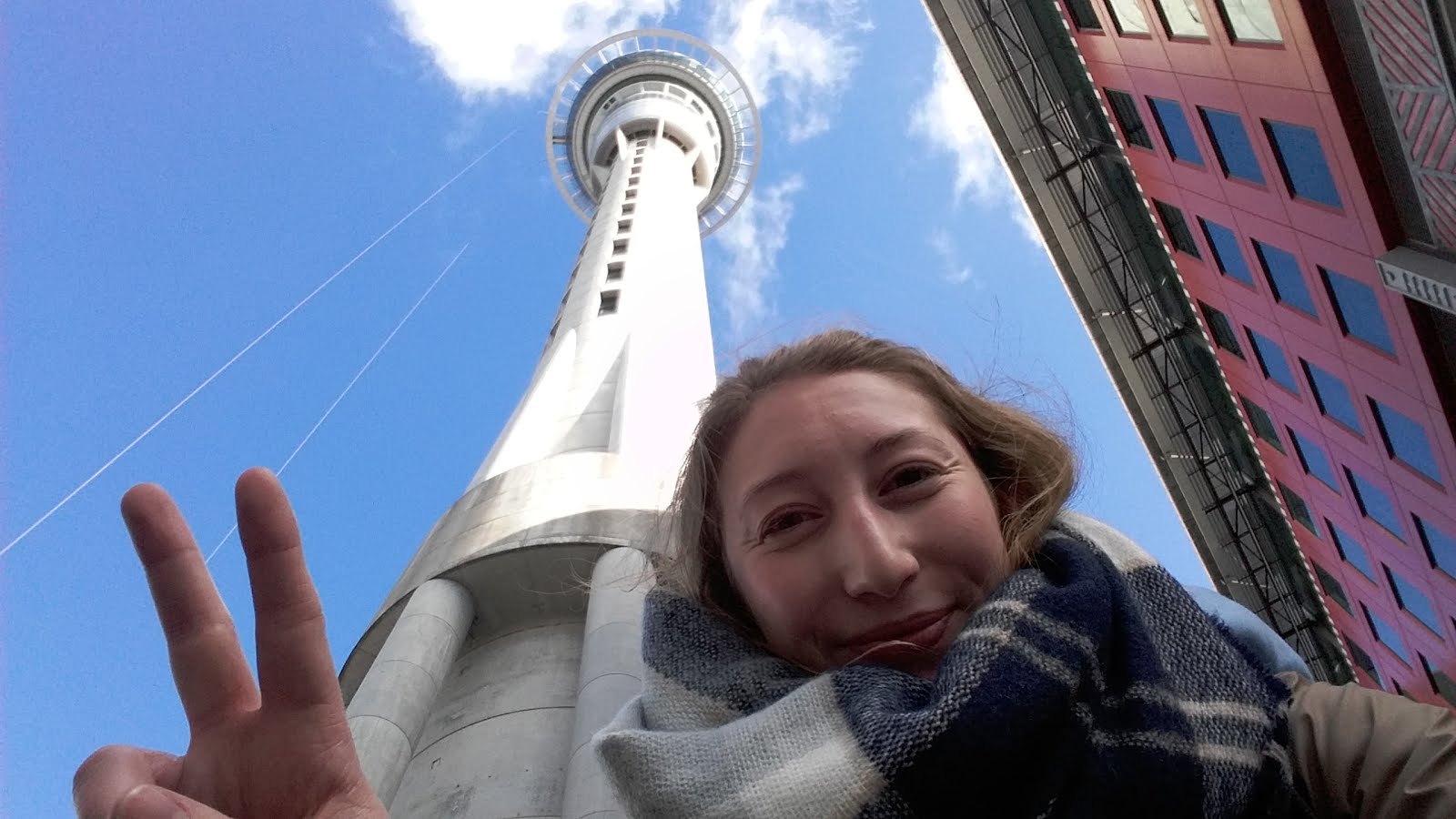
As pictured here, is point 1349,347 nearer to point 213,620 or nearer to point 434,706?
point 434,706

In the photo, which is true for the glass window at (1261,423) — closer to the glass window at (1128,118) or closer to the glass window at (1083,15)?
the glass window at (1128,118)

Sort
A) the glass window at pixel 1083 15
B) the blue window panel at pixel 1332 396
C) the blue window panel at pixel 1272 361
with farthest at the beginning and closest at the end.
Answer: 1. the glass window at pixel 1083 15
2. the blue window panel at pixel 1272 361
3. the blue window panel at pixel 1332 396

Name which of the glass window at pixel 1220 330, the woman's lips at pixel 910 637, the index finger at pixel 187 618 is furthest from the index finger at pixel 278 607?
the glass window at pixel 1220 330

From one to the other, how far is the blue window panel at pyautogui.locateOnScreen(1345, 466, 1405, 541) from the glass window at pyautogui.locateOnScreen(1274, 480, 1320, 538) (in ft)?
13.1

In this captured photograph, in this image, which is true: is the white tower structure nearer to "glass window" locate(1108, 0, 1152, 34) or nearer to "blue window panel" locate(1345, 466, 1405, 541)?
"glass window" locate(1108, 0, 1152, 34)

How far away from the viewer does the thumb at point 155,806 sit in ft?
6.04

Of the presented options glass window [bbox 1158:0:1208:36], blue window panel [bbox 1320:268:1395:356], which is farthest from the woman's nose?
glass window [bbox 1158:0:1208:36]

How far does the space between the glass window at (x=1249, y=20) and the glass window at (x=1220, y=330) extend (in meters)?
8.72

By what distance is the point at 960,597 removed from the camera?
267 cm

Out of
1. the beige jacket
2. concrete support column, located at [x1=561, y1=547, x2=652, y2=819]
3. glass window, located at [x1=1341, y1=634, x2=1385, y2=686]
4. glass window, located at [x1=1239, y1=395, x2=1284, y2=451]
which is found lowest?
glass window, located at [x1=1341, y1=634, x2=1385, y2=686]

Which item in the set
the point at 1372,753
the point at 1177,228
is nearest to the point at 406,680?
the point at 1372,753

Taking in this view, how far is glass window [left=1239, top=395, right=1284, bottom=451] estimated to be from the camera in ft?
72.5

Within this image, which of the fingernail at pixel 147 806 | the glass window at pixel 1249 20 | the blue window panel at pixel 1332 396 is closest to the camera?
the fingernail at pixel 147 806

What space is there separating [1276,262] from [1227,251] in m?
1.87
